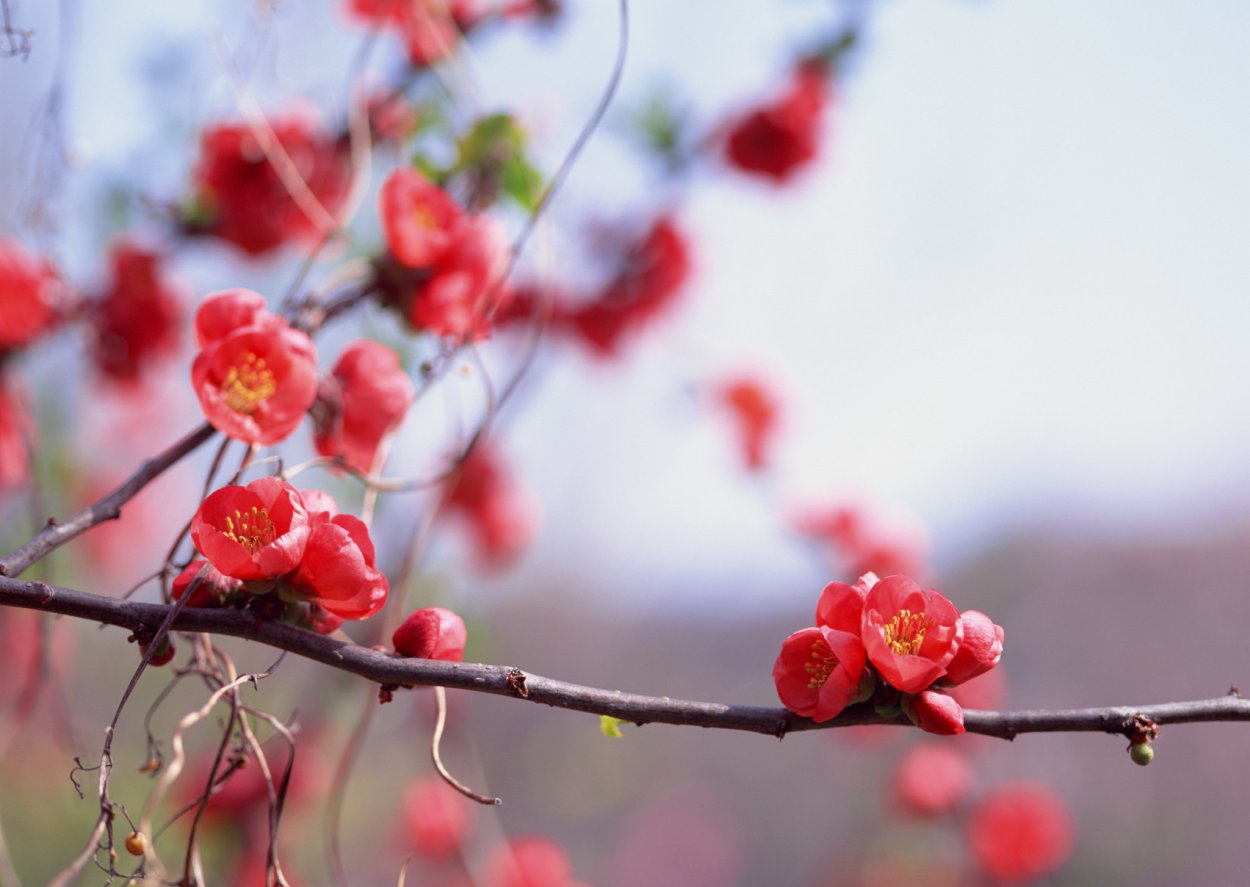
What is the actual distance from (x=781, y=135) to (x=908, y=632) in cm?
110

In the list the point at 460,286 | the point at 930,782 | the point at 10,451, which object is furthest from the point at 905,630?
the point at 930,782

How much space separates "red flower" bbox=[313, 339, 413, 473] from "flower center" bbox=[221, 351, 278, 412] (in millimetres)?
99

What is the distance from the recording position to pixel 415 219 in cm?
80

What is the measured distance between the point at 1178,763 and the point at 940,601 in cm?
310

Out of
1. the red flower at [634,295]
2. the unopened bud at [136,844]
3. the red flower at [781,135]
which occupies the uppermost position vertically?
the red flower at [781,135]

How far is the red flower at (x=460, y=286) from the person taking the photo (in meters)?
0.79

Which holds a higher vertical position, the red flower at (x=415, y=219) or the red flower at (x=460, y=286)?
the red flower at (x=415, y=219)

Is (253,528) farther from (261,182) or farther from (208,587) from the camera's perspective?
(261,182)

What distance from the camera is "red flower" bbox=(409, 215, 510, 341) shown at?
2.59 ft

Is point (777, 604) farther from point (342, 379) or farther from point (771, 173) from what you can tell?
point (342, 379)

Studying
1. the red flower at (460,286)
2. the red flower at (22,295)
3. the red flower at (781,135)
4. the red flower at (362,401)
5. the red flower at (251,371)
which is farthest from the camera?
the red flower at (781,135)

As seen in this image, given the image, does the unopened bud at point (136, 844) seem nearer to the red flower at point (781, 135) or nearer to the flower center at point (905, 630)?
the flower center at point (905, 630)

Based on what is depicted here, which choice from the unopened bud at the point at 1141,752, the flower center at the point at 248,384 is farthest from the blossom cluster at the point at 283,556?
the unopened bud at the point at 1141,752

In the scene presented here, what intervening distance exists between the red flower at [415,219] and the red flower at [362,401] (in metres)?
0.11
